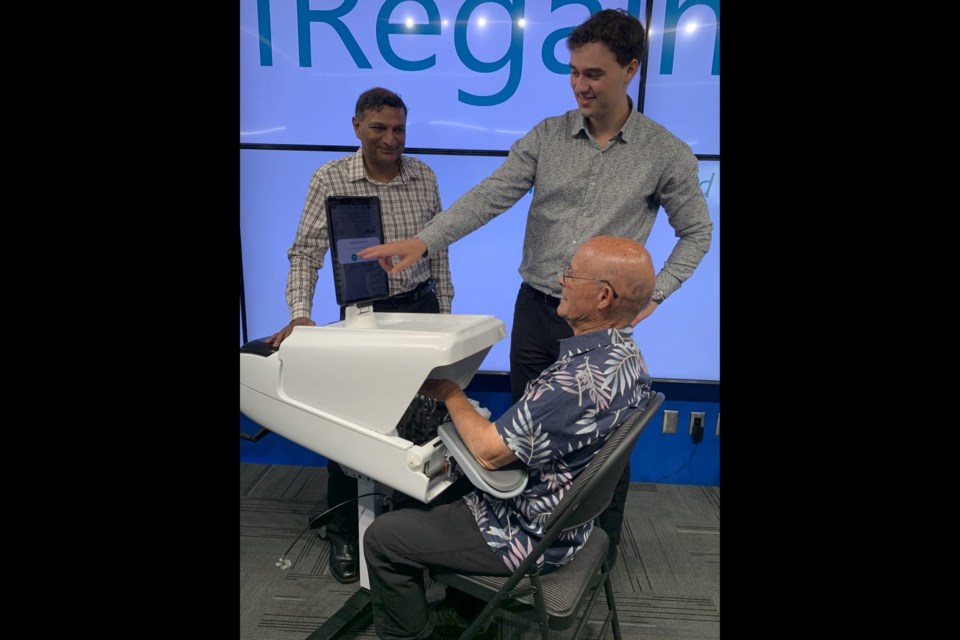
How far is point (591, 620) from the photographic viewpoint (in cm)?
211

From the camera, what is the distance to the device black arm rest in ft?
4.49

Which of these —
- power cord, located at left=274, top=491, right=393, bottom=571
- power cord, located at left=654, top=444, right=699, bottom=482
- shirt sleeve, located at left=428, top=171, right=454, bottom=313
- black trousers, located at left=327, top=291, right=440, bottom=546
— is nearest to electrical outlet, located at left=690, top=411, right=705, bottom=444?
power cord, located at left=654, top=444, right=699, bottom=482

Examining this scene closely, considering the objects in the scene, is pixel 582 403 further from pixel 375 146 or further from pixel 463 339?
pixel 375 146

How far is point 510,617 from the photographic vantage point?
2.09m

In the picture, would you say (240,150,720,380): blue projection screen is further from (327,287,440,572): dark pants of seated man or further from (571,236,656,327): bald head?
(571,236,656,327): bald head

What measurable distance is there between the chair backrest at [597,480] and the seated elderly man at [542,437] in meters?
0.05

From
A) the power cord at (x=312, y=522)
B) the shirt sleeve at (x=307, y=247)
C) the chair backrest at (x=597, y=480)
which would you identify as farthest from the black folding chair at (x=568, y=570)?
the shirt sleeve at (x=307, y=247)

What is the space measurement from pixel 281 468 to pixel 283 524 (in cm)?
56

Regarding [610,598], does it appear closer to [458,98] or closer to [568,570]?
[568,570]

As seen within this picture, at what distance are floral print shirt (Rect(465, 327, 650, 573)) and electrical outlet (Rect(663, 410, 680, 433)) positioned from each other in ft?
5.37

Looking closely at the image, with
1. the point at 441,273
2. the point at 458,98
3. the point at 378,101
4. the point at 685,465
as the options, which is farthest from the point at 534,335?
the point at 685,465

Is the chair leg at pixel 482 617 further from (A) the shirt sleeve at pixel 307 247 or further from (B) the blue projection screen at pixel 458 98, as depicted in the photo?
(B) the blue projection screen at pixel 458 98

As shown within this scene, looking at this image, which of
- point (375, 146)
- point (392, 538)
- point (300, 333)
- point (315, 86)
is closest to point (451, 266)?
point (375, 146)

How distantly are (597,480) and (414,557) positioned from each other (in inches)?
20.9
